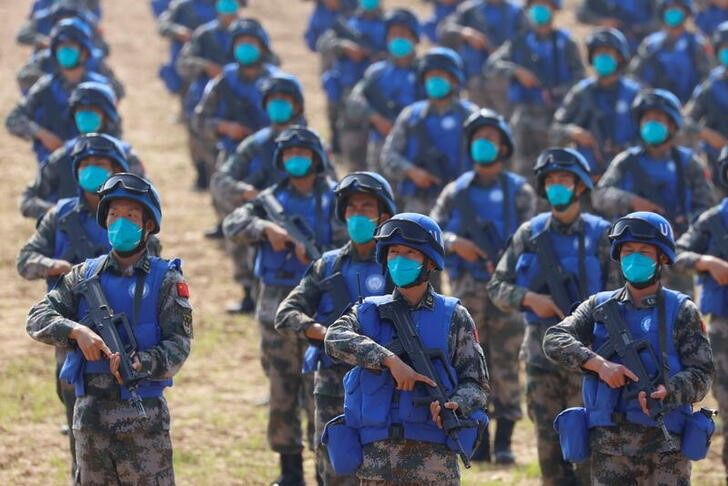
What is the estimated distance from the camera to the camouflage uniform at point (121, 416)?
8898mm

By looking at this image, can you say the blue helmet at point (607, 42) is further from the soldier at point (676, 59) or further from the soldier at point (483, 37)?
the soldier at point (483, 37)

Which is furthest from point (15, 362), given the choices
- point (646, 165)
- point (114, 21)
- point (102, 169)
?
point (114, 21)

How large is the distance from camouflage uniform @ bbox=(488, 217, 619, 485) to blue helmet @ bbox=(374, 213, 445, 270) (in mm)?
2348

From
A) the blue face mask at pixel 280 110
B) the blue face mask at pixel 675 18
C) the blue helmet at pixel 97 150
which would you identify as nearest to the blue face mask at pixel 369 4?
the blue face mask at pixel 675 18

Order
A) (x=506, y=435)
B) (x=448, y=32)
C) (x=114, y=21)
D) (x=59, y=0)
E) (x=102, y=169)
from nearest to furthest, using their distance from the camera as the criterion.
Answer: (x=102, y=169), (x=506, y=435), (x=448, y=32), (x=59, y=0), (x=114, y=21)

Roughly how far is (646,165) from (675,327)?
458 centimetres

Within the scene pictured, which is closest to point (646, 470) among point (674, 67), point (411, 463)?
point (411, 463)

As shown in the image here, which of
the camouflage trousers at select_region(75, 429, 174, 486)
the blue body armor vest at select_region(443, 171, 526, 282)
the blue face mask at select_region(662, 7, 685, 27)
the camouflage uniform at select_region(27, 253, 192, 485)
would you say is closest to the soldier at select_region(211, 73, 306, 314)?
the blue body armor vest at select_region(443, 171, 526, 282)

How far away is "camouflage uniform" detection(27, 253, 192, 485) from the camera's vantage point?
8898mm

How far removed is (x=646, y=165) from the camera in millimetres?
13094

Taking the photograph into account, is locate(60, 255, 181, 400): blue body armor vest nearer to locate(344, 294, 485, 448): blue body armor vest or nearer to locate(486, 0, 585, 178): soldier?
locate(344, 294, 485, 448): blue body armor vest

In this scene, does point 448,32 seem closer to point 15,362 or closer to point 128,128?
point 128,128

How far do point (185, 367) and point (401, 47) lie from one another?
17.4 ft

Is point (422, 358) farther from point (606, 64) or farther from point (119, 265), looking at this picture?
point (606, 64)
